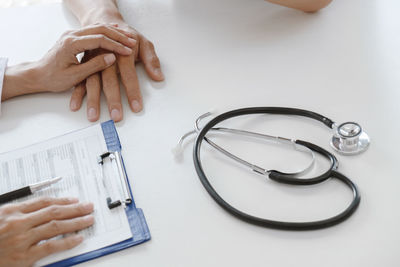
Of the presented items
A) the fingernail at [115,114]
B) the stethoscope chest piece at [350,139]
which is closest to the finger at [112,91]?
the fingernail at [115,114]

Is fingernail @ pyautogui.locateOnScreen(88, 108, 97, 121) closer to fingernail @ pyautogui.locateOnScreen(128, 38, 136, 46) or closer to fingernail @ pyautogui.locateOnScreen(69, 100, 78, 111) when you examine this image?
fingernail @ pyautogui.locateOnScreen(69, 100, 78, 111)

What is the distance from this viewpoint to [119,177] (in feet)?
2.85

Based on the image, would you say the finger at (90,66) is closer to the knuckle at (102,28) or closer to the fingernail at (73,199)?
the knuckle at (102,28)

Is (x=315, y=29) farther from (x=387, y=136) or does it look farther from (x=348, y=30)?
(x=387, y=136)

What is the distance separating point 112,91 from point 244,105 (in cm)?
30

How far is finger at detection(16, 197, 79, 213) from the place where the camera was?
2.68 ft

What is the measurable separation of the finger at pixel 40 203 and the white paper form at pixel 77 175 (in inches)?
0.9

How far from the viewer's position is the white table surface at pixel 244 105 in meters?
0.73

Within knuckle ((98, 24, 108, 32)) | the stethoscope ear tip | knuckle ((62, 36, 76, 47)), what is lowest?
the stethoscope ear tip

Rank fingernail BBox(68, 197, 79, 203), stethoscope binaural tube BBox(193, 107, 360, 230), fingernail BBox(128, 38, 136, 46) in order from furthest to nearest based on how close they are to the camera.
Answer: fingernail BBox(128, 38, 136, 46), fingernail BBox(68, 197, 79, 203), stethoscope binaural tube BBox(193, 107, 360, 230)

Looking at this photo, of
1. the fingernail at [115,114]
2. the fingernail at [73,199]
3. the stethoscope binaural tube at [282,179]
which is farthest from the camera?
the fingernail at [115,114]

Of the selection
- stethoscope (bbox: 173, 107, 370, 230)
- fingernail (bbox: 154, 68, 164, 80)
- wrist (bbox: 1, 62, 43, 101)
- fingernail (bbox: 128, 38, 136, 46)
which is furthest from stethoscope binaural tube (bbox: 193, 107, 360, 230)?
wrist (bbox: 1, 62, 43, 101)

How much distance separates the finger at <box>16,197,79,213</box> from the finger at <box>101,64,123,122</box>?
9.3 inches

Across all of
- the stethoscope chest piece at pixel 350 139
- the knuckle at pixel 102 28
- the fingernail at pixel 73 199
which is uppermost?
the knuckle at pixel 102 28
